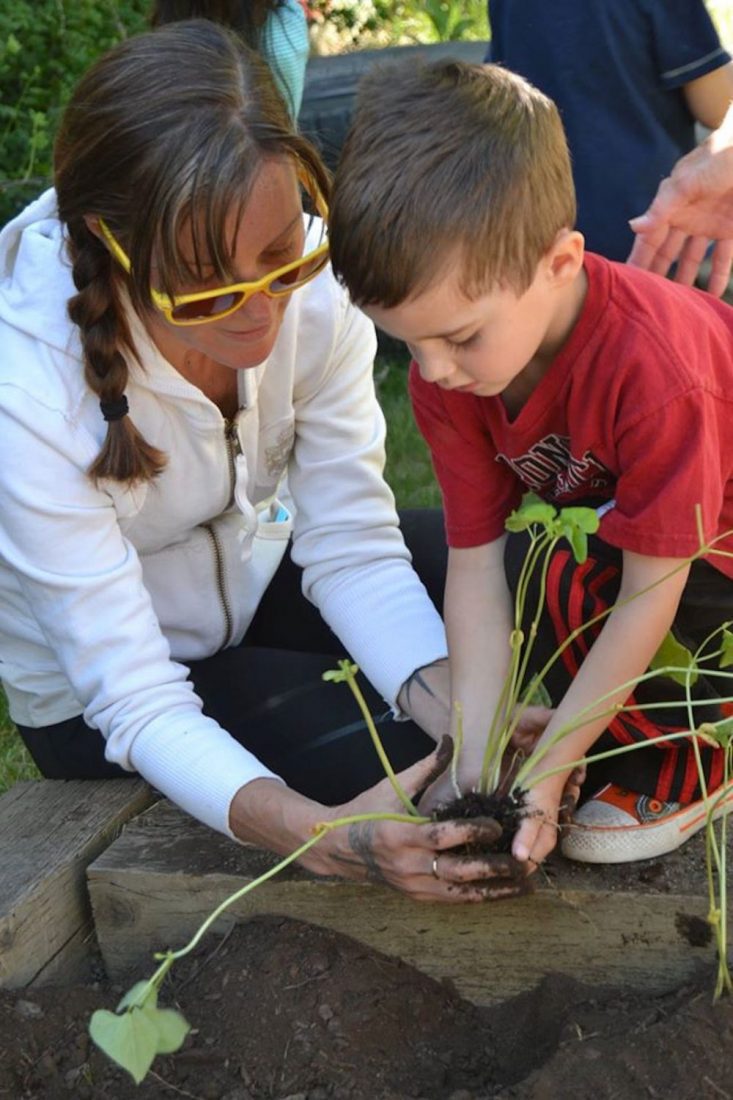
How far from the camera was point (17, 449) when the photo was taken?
83.5 inches

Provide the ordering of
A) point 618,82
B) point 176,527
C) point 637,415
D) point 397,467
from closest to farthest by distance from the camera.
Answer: point 637,415 < point 176,527 < point 618,82 < point 397,467

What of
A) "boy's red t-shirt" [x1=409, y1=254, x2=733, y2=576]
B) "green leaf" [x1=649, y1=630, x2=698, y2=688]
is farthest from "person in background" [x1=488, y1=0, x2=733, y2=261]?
"green leaf" [x1=649, y1=630, x2=698, y2=688]

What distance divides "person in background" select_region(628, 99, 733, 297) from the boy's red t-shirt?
423 millimetres

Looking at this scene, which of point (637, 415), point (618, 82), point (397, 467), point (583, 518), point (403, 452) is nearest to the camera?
point (583, 518)

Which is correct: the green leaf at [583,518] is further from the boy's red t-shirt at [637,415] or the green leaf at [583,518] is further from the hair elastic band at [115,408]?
the hair elastic band at [115,408]

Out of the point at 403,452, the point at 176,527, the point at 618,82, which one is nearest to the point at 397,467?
the point at 403,452

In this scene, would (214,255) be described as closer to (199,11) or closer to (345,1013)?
(199,11)

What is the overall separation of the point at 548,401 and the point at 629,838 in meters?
0.61

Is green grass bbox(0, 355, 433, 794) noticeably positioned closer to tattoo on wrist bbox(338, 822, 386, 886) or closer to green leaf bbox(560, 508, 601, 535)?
tattoo on wrist bbox(338, 822, 386, 886)

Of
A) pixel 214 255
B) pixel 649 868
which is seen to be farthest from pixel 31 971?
pixel 214 255

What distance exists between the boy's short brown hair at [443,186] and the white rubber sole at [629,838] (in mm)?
769

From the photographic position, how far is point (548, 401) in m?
1.93

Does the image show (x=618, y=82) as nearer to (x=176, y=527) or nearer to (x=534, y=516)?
(x=176, y=527)

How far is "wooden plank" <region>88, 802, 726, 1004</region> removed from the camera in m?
2.02
